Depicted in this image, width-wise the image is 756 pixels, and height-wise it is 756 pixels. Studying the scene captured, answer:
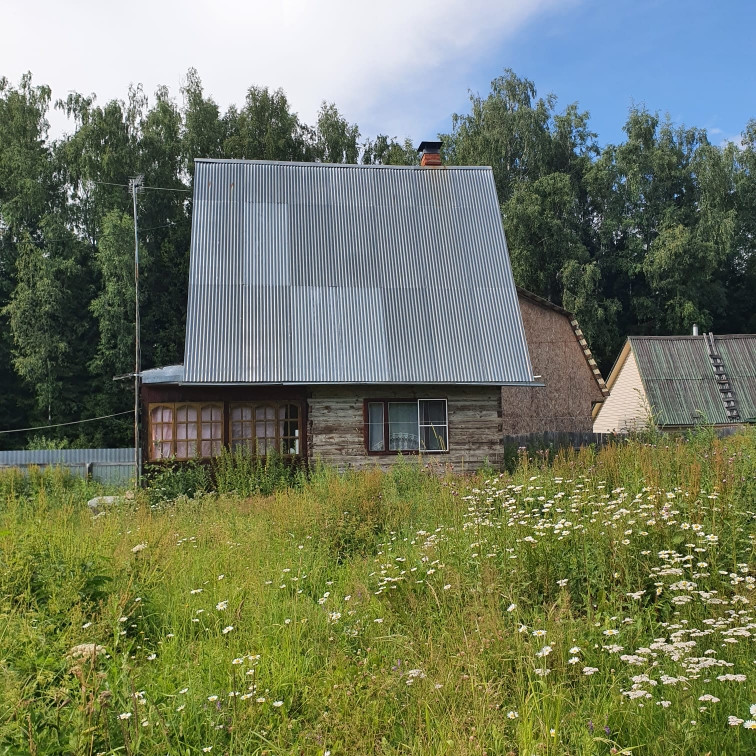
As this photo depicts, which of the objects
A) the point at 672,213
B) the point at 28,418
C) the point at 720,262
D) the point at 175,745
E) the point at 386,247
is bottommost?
the point at 175,745

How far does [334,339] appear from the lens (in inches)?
597

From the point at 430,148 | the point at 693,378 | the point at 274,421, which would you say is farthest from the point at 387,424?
the point at 693,378

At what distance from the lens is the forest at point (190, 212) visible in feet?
105

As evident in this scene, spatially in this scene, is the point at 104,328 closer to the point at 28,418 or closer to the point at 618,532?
the point at 28,418

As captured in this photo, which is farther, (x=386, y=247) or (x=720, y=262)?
(x=720, y=262)

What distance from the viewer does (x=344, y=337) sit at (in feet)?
Answer: 49.9

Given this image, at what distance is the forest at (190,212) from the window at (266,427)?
18.6 m

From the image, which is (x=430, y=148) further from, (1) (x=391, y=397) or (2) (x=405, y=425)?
(2) (x=405, y=425)

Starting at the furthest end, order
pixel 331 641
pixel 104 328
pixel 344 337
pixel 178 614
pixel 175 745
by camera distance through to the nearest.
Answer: pixel 104 328, pixel 344 337, pixel 178 614, pixel 331 641, pixel 175 745

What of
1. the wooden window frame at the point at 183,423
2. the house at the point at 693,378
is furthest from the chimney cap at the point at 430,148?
the house at the point at 693,378

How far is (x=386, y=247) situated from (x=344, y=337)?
2951 mm

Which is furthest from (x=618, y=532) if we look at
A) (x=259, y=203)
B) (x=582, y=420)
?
(x=582, y=420)

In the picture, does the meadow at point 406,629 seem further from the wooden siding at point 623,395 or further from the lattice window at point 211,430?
the wooden siding at point 623,395

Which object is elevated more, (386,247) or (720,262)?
(720,262)
